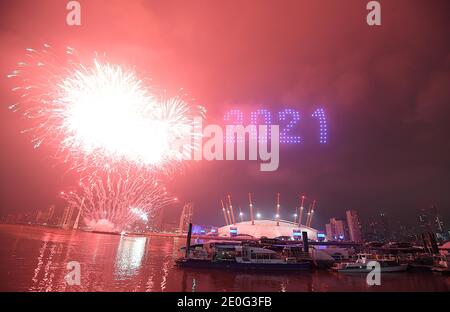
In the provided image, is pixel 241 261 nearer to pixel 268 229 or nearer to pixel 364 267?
pixel 364 267

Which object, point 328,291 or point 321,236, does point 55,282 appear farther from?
point 321,236

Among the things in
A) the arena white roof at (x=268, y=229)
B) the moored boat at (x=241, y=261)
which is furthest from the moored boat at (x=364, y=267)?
the arena white roof at (x=268, y=229)

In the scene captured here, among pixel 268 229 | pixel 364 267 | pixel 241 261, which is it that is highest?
pixel 268 229

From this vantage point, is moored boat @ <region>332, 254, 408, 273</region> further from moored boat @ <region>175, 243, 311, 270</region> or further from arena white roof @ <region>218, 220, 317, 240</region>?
arena white roof @ <region>218, 220, 317, 240</region>

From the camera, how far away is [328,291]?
3319 centimetres

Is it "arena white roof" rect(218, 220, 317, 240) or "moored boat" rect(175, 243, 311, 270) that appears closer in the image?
"moored boat" rect(175, 243, 311, 270)

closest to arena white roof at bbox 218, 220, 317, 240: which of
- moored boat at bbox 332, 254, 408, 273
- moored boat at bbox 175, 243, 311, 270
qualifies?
moored boat at bbox 332, 254, 408, 273

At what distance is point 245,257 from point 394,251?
2272 inches

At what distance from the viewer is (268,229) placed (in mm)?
156875

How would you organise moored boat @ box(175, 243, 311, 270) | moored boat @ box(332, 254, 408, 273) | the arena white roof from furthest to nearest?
1. the arena white roof
2. moored boat @ box(332, 254, 408, 273)
3. moored boat @ box(175, 243, 311, 270)

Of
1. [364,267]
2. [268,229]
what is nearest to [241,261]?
[364,267]

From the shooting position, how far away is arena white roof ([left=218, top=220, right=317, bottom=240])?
6132 inches
